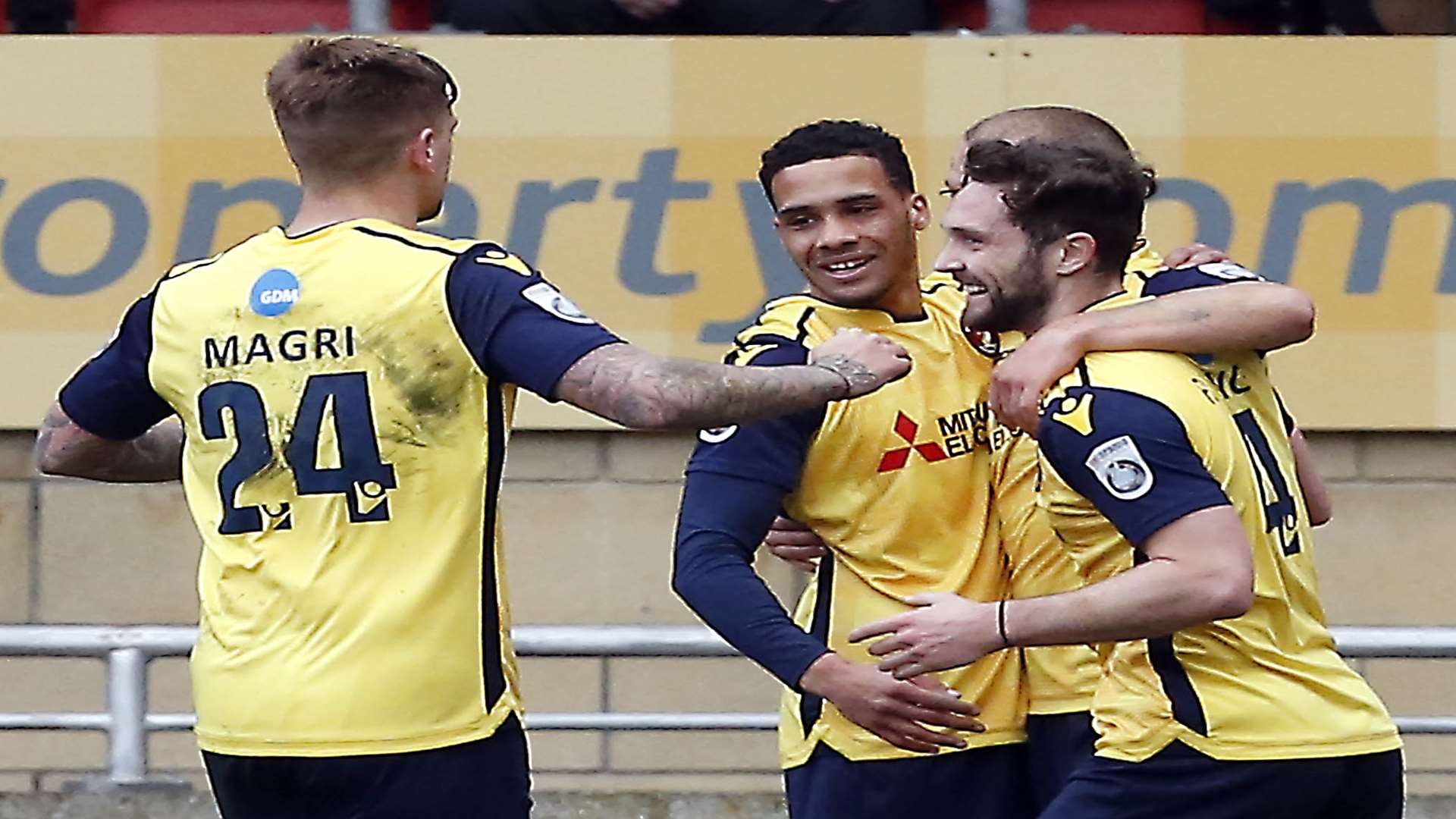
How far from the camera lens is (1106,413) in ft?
10.9

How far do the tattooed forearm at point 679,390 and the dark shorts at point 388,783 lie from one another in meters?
0.58

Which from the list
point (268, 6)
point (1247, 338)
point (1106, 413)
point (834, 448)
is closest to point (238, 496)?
point (834, 448)

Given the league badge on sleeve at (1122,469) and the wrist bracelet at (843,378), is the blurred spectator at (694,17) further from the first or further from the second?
the league badge on sleeve at (1122,469)

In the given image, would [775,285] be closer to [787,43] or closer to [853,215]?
[787,43]

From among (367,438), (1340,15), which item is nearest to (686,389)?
(367,438)

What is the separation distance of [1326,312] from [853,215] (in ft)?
11.7

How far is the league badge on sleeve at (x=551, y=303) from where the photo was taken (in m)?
3.34

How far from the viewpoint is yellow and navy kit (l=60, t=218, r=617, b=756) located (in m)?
3.38

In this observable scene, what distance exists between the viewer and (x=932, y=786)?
4.00 meters

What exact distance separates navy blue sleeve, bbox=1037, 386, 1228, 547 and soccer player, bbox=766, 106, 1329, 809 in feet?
0.37

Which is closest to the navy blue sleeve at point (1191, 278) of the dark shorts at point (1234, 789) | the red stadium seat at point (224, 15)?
the dark shorts at point (1234, 789)

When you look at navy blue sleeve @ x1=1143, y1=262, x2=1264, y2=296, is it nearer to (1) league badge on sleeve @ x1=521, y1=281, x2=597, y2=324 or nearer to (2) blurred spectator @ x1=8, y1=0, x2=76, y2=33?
(1) league badge on sleeve @ x1=521, y1=281, x2=597, y2=324

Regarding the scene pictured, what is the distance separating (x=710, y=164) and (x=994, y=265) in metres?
3.71

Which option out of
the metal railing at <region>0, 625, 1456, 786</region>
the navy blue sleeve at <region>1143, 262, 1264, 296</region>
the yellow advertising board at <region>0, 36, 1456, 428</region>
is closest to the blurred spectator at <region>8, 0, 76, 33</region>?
the yellow advertising board at <region>0, 36, 1456, 428</region>
